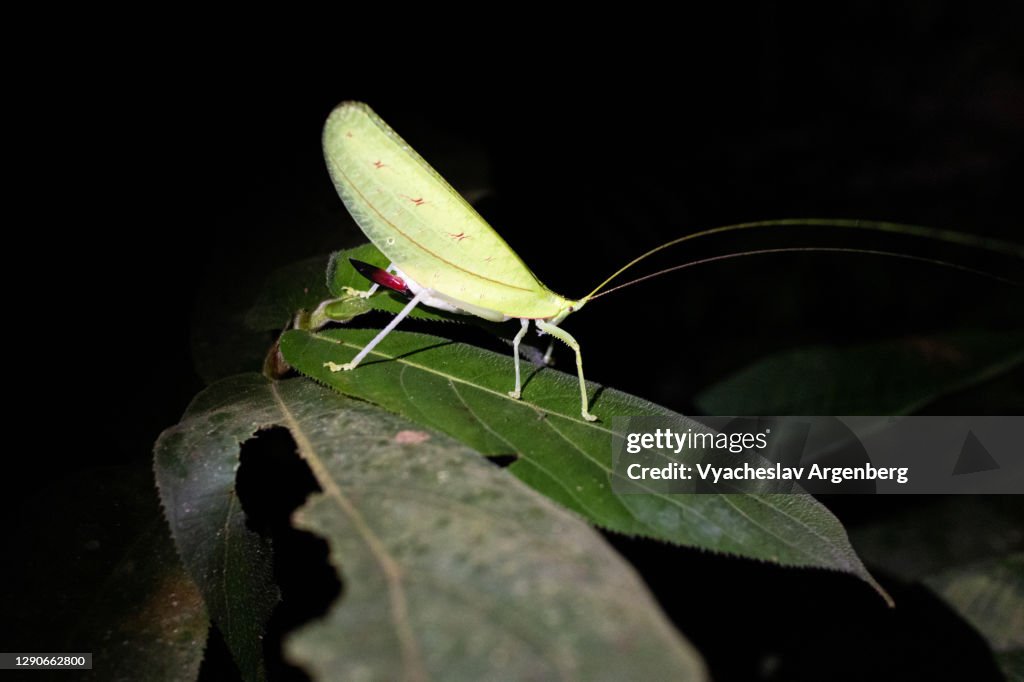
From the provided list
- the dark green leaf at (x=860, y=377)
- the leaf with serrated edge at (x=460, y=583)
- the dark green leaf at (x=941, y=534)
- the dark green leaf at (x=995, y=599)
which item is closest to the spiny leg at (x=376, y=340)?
the leaf with serrated edge at (x=460, y=583)

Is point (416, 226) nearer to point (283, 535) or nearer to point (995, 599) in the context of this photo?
point (283, 535)

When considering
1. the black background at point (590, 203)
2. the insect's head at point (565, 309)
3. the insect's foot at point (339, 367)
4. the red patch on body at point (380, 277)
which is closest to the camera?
the insect's foot at point (339, 367)

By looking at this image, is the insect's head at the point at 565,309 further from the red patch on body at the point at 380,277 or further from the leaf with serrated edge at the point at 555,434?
the red patch on body at the point at 380,277

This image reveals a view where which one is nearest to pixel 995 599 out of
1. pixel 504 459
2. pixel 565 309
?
pixel 565 309

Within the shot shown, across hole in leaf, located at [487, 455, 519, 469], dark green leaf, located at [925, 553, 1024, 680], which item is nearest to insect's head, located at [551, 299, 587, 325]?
hole in leaf, located at [487, 455, 519, 469]

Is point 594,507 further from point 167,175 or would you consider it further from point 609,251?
point 609,251

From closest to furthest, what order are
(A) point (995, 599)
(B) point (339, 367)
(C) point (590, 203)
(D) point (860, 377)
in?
(B) point (339, 367)
(A) point (995, 599)
(D) point (860, 377)
(C) point (590, 203)

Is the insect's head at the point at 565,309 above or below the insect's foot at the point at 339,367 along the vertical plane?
above
